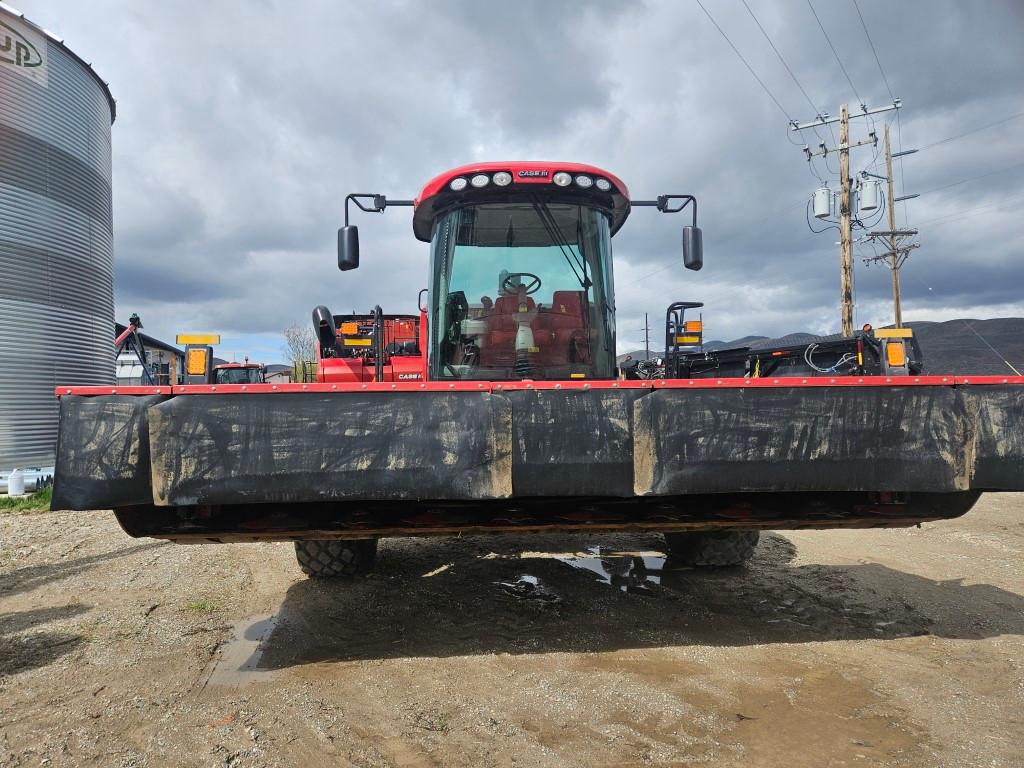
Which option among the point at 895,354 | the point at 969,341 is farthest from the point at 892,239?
the point at 895,354

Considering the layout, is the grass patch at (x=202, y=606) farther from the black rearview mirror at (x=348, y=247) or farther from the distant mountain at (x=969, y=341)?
the distant mountain at (x=969, y=341)

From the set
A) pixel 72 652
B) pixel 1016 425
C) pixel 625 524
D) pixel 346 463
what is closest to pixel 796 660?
pixel 625 524

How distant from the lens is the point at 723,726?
2504 millimetres

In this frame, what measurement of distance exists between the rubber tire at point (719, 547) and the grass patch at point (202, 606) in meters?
3.20

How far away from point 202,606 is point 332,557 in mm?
871

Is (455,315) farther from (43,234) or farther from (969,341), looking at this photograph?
(969,341)

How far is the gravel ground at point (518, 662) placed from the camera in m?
2.38

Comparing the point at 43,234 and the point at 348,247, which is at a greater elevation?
the point at 43,234

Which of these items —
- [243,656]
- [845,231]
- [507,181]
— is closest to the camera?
[243,656]

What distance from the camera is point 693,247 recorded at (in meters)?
4.44

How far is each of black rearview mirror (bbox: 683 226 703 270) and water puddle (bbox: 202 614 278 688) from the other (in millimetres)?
3634

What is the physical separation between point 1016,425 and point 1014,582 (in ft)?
8.55

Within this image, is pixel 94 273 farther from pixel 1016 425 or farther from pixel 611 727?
pixel 1016 425

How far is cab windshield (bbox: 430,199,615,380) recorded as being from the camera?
4082 mm
